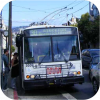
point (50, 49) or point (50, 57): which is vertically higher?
point (50, 49)

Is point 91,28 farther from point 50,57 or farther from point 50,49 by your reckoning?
point 50,57

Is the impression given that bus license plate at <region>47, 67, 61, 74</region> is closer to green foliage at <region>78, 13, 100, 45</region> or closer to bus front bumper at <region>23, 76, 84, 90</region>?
bus front bumper at <region>23, 76, 84, 90</region>

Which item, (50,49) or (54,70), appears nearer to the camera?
(54,70)

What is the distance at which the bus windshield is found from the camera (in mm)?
9094

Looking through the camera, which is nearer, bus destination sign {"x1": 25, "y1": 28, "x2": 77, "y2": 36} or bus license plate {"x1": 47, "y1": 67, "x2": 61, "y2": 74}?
bus license plate {"x1": 47, "y1": 67, "x2": 61, "y2": 74}

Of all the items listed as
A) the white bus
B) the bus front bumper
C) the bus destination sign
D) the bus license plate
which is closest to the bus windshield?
the white bus

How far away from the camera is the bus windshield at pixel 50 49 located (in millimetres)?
9094

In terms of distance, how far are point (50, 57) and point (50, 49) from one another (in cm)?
35

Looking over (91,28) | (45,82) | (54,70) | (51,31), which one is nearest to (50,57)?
(54,70)

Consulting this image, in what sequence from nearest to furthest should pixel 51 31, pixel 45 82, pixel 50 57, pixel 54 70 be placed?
pixel 45 82, pixel 54 70, pixel 50 57, pixel 51 31

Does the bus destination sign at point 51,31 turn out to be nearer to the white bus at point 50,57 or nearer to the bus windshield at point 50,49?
the white bus at point 50,57

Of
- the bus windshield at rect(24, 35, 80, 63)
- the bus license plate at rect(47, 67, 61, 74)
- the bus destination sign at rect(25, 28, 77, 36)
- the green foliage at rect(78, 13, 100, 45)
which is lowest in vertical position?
the bus license plate at rect(47, 67, 61, 74)

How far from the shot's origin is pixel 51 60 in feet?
29.8

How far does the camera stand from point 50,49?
920 centimetres
